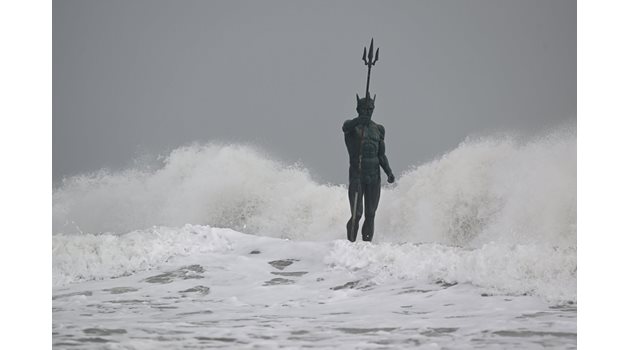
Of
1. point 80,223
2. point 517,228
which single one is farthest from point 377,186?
point 80,223

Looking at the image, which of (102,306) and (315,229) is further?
(315,229)

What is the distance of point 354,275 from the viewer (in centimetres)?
750

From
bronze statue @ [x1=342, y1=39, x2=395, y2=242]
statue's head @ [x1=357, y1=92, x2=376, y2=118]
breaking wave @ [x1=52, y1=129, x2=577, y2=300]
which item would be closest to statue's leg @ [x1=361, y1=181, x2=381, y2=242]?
bronze statue @ [x1=342, y1=39, x2=395, y2=242]

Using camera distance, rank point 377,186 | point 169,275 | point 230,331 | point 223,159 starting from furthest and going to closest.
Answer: point 223,159
point 377,186
point 169,275
point 230,331

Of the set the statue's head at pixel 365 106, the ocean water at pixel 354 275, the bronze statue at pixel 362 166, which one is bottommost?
the ocean water at pixel 354 275

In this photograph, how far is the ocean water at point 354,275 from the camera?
529 cm

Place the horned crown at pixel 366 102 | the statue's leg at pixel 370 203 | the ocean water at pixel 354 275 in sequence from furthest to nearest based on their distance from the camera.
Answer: the statue's leg at pixel 370 203, the horned crown at pixel 366 102, the ocean water at pixel 354 275

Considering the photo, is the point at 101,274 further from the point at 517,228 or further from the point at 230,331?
the point at 517,228

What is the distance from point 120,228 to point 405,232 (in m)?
5.11

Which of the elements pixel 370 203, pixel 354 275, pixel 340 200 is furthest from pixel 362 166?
pixel 340 200

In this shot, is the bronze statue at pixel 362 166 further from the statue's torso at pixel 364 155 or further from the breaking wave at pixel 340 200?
the breaking wave at pixel 340 200

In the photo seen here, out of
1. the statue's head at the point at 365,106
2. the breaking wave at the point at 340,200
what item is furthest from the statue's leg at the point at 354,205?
the breaking wave at the point at 340,200

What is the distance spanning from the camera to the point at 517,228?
46.2 feet

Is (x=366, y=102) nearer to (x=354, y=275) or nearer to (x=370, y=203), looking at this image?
(x=370, y=203)
